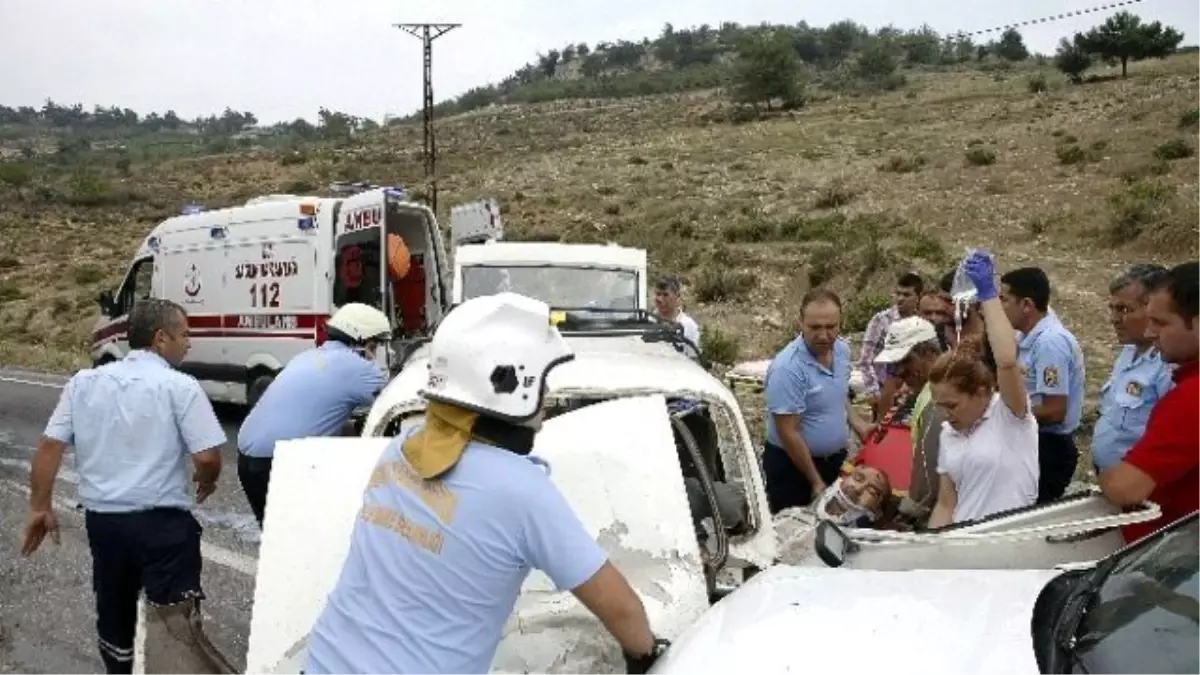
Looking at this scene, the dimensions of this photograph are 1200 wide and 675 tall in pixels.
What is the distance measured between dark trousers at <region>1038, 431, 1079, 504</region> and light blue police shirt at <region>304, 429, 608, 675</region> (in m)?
3.61

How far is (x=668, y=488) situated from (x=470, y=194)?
1376 inches

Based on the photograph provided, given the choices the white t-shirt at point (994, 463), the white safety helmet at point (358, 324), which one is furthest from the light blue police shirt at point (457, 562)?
the white safety helmet at point (358, 324)

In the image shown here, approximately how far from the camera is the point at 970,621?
104 inches

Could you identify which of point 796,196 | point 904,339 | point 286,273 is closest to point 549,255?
point 286,273

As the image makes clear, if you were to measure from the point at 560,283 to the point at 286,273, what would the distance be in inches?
132

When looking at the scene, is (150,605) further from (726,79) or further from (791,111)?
(726,79)

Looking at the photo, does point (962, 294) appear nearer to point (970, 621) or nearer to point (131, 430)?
point (970, 621)

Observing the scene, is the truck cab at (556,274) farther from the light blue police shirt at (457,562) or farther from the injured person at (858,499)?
the light blue police shirt at (457,562)

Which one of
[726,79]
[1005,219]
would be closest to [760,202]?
[1005,219]

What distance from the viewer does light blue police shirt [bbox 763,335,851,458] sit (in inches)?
224


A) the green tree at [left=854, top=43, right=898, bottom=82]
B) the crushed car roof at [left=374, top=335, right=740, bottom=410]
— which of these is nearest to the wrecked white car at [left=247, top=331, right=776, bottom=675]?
the crushed car roof at [left=374, top=335, right=740, bottom=410]

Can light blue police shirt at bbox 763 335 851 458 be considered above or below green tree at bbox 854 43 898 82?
below

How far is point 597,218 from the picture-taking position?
98.5 ft

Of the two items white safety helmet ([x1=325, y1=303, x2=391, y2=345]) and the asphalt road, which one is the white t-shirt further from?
the asphalt road
